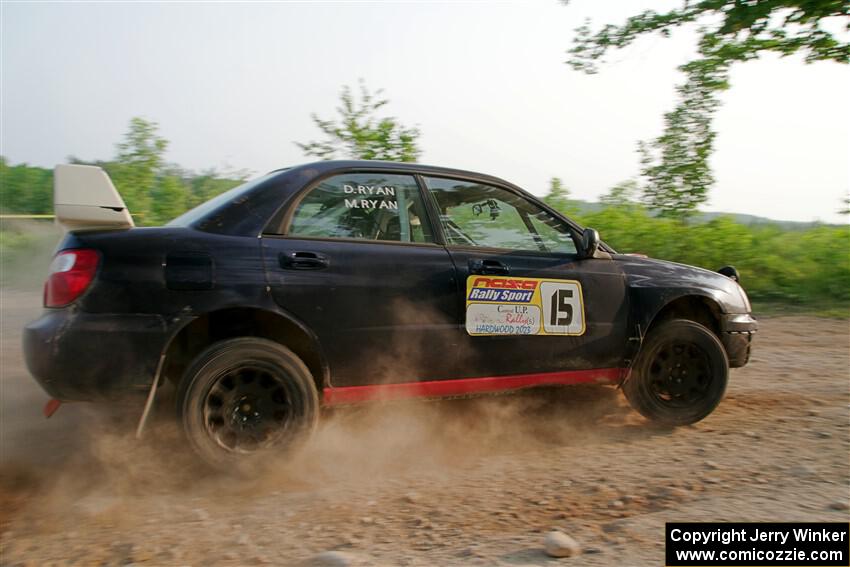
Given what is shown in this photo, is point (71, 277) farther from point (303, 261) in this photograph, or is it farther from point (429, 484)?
point (429, 484)

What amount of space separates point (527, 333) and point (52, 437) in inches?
116

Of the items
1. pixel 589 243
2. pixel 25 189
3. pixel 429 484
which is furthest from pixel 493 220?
pixel 25 189

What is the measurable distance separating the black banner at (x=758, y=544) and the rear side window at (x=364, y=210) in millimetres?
2071

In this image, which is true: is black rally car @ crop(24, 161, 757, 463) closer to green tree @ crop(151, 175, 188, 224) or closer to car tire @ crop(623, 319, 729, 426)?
car tire @ crop(623, 319, 729, 426)

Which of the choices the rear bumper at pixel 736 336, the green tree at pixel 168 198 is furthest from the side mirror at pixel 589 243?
the green tree at pixel 168 198

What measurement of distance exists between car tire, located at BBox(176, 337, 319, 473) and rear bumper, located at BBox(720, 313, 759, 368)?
290 cm

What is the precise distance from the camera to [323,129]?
9.91 m

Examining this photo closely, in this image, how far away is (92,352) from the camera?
320 cm

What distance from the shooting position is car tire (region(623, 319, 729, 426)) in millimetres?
4469

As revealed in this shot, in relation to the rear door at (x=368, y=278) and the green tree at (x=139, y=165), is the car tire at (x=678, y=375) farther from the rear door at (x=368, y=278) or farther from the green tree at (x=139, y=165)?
the green tree at (x=139, y=165)

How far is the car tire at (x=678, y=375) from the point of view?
176 inches

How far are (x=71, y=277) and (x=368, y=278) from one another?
4.84 feet

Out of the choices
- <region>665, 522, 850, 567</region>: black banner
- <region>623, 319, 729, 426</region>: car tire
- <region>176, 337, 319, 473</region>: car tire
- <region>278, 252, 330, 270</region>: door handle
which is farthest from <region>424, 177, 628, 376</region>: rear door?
<region>665, 522, 850, 567</region>: black banner

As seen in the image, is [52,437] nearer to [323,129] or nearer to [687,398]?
[687,398]
